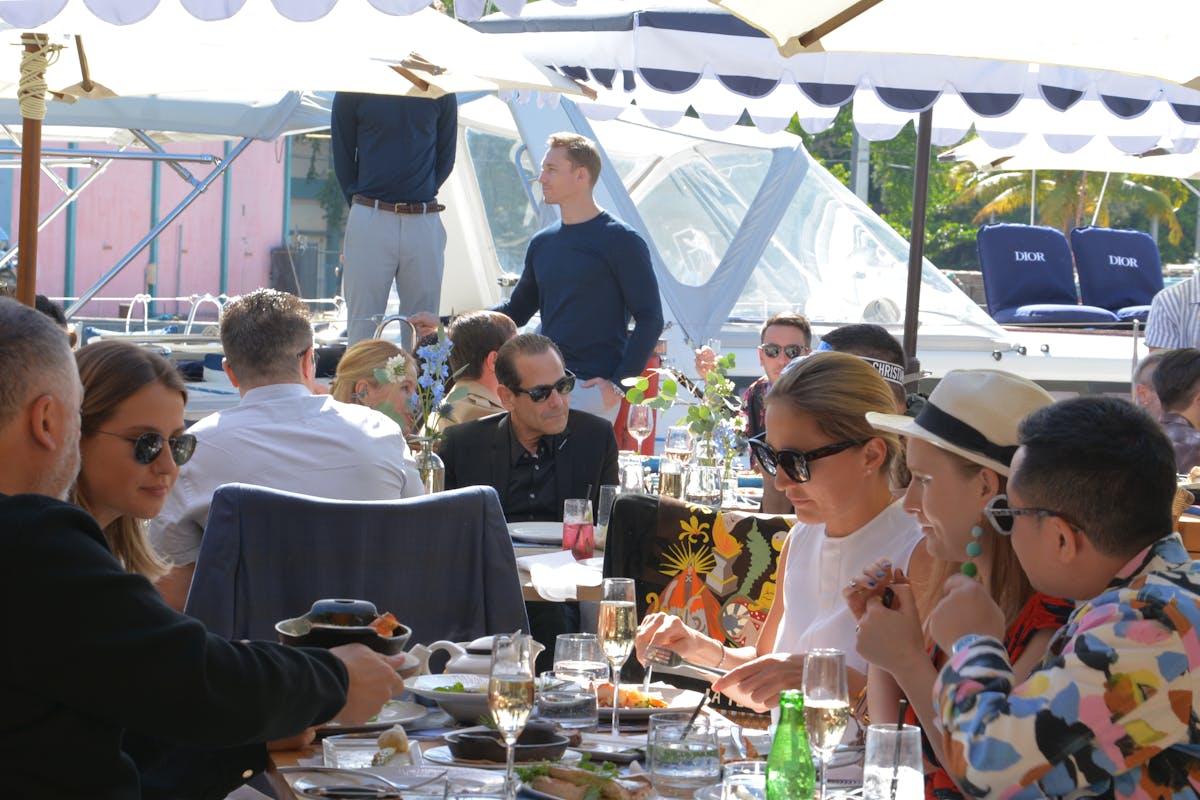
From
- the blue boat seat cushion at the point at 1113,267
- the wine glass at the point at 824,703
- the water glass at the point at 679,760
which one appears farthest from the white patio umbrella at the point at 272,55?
the blue boat seat cushion at the point at 1113,267

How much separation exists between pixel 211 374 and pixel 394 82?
4.00 meters

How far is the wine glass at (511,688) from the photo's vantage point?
7.95 feet

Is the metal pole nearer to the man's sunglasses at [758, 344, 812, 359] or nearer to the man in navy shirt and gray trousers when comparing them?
the man in navy shirt and gray trousers

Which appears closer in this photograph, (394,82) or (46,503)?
(46,503)

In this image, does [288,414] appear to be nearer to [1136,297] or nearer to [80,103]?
[80,103]

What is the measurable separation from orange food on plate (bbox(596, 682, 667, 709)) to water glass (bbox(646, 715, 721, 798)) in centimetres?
46

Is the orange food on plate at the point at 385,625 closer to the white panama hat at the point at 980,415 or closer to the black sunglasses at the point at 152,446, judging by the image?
the black sunglasses at the point at 152,446

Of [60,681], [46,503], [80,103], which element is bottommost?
[60,681]

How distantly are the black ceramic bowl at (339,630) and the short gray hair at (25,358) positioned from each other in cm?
72

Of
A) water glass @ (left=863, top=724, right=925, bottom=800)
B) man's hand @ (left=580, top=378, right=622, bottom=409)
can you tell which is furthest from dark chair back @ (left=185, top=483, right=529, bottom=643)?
man's hand @ (left=580, top=378, right=622, bottom=409)

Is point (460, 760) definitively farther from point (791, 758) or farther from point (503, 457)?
point (503, 457)

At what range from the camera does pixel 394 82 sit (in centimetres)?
714

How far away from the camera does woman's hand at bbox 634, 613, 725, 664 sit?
3312 millimetres

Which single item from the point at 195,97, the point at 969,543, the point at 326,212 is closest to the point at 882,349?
the point at 969,543
